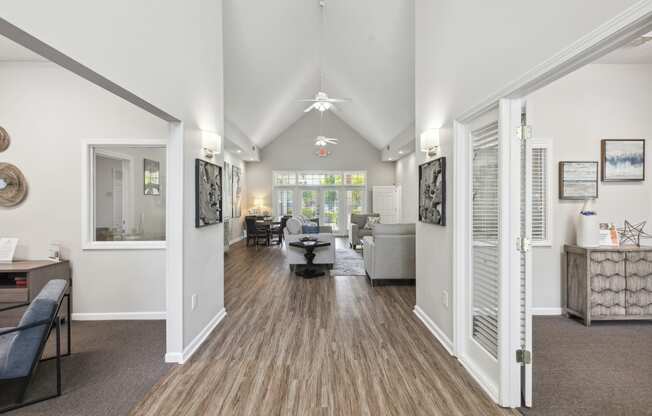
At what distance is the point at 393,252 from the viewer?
4805mm

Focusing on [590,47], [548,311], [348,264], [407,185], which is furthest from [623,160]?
[407,185]

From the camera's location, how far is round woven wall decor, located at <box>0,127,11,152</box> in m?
3.35

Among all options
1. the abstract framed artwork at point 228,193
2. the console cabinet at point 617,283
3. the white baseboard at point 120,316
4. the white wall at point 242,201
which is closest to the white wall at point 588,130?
the console cabinet at point 617,283

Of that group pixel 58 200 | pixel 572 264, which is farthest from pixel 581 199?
pixel 58 200

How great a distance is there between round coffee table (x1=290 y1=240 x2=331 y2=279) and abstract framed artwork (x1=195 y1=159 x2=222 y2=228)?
223 cm

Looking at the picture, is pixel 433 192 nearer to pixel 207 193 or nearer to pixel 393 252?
pixel 393 252

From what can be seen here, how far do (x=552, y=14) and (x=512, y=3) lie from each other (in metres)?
0.40

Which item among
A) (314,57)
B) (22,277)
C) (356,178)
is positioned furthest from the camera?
(356,178)

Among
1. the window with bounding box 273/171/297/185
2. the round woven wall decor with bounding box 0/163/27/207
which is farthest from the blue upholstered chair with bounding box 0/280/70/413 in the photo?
the window with bounding box 273/171/297/185

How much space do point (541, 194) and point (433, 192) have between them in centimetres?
157

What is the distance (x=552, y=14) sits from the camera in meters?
1.54

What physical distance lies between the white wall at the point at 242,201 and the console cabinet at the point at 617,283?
815cm

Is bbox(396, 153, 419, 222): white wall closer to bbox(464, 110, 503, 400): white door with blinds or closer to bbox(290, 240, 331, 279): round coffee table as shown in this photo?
bbox(290, 240, 331, 279): round coffee table

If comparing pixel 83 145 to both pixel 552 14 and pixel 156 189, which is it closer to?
pixel 156 189
